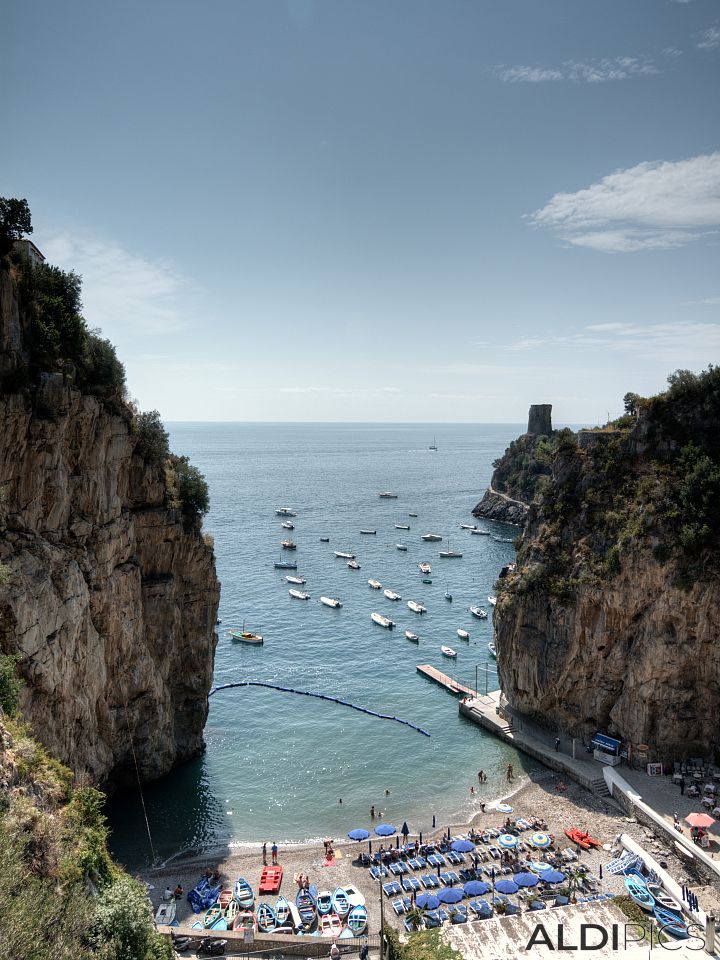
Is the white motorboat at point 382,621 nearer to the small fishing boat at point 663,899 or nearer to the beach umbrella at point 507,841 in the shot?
the beach umbrella at point 507,841

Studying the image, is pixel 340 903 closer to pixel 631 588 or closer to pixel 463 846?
pixel 463 846

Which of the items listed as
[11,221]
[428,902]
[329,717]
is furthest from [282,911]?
[11,221]

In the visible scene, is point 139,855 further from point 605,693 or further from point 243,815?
point 605,693

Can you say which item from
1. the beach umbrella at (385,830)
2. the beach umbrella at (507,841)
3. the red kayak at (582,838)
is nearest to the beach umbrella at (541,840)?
the beach umbrella at (507,841)

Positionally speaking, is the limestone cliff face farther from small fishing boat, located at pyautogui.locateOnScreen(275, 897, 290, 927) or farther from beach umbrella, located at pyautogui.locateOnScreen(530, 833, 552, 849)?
beach umbrella, located at pyautogui.locateOnScreen(530, 833, 552, 849)

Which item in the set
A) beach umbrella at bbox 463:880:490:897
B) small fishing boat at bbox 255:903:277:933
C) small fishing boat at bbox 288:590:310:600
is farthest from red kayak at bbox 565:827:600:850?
small fishing boat at bbox 288:590:310:600
